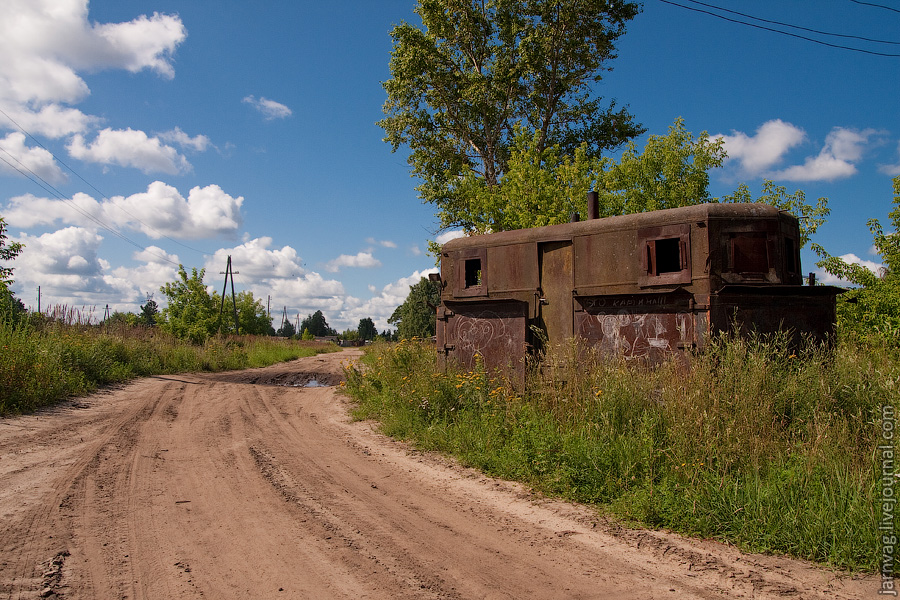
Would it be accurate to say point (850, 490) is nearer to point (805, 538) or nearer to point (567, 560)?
point (805, 538)

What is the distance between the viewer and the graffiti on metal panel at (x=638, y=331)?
780 centimetres

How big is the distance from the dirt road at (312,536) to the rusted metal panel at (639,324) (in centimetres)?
339

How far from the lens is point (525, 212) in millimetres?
17703

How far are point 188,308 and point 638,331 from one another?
1179 inches

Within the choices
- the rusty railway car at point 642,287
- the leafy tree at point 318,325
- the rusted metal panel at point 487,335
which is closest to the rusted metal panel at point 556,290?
the rusty railway car at point 642,287

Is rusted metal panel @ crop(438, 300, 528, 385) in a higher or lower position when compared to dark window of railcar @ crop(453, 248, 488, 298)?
lower

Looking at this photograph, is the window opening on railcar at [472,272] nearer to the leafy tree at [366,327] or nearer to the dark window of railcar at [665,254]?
the dark window of railcar at [665,254]

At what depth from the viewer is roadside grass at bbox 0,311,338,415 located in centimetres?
1012

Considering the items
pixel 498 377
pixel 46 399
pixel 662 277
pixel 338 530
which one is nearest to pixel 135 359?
pixel 46 399

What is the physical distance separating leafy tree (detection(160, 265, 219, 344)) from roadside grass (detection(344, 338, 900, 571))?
2806 centimetres

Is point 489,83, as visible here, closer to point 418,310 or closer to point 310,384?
point 310,384

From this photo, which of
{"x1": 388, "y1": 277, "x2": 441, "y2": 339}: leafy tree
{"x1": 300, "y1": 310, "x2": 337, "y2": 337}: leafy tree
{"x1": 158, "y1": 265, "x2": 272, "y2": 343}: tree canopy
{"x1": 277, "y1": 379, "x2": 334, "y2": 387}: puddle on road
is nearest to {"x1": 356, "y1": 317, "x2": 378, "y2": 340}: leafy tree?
{"x1": 300, "y1": 310, "x2": 337, "y2": 337}: leafy tree

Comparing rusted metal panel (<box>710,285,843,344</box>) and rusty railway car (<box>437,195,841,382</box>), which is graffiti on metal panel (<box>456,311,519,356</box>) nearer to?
rusty railway car (<box>437,195,841,382</box>)

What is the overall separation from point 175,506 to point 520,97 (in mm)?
20818
